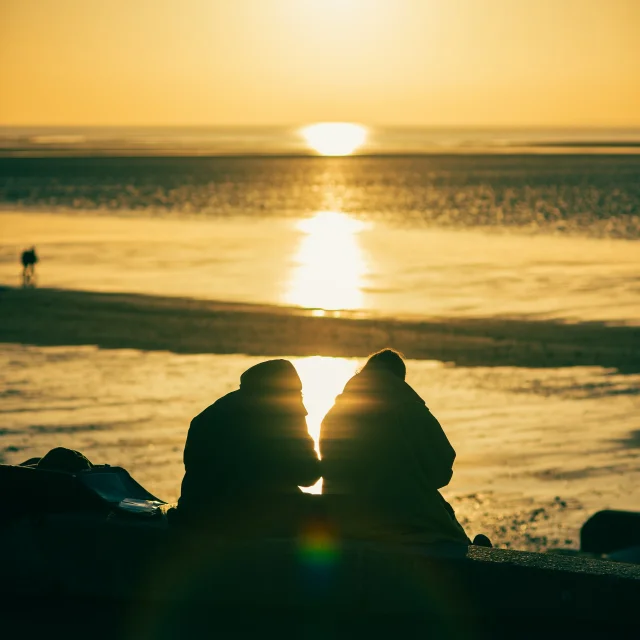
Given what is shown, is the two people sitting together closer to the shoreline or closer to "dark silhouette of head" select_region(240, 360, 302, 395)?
"dark silhouette of head" select_region(240, 360, 302, 395)

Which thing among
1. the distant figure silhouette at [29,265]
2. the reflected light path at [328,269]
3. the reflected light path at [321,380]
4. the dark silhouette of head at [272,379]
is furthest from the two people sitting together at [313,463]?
the distant figure silhouette at [29,265]

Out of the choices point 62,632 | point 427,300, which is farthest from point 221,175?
point 62,632

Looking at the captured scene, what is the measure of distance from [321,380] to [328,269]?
14.3m

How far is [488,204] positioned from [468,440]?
4686cm

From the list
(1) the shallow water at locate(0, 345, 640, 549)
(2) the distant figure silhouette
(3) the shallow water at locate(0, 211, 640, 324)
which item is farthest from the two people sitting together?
(2) the distant figure silhouette

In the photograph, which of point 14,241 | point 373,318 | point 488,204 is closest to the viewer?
point 373,318

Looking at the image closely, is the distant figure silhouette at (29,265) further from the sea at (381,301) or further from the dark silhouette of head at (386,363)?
the dark silhouette of head at (386,363)

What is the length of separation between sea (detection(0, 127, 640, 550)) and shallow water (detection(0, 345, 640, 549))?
3 cm

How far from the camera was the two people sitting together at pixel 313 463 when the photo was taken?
5613 mm

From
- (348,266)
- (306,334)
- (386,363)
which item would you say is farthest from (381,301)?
(386,363)

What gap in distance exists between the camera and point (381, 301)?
22078mm

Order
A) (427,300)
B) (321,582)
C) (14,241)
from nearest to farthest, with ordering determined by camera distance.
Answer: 1. (321,582)
2. (427,300)
3. (14,241)

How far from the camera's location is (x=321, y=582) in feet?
18.1

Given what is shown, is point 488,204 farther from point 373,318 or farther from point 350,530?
point 350,530
